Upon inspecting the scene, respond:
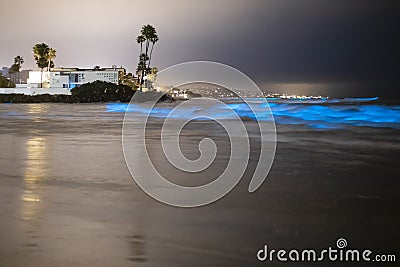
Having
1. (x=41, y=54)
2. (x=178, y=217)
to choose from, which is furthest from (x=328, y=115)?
(x=41, y=54)

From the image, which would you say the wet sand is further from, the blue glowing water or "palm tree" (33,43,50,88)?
"palm tree" (33,43,50,88)

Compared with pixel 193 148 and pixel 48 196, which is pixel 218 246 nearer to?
pixel 48 196

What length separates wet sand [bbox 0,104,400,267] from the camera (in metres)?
3.42

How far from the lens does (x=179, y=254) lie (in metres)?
3.39

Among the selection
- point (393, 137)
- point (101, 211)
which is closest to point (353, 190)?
point (101, 211)

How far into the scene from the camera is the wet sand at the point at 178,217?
11.2 feet

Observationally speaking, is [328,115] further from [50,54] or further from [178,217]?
[50,54]

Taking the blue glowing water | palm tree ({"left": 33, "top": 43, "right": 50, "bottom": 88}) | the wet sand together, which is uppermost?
palm tree ({"left": 33, "top": 43, "right": 50, "bottom": 88})

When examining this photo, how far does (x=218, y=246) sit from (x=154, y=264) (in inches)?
22.7

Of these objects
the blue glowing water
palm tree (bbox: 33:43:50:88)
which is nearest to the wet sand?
the blue glowing water

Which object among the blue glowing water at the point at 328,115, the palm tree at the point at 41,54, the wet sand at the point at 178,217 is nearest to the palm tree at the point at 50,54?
the palm tree at the point at 41,54

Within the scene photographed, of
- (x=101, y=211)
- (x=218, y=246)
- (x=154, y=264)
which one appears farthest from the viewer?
(x=101, y=211)

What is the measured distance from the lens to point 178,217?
4.41 m

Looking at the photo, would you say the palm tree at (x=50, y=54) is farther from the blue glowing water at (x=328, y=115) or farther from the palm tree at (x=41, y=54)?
the blue glowing water at (x=328, y=115)
